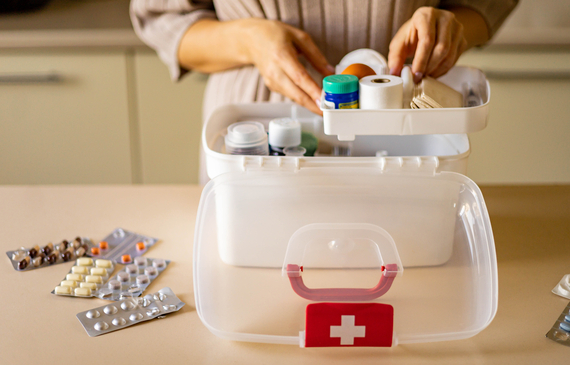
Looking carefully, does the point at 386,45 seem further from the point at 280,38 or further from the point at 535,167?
the point at 535,167

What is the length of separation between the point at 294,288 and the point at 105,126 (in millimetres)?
1254

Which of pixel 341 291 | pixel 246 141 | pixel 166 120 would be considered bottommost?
pixel 166 120

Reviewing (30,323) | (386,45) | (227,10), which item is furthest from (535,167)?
(30,323)

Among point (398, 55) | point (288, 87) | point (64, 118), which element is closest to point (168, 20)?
point (288, 87)

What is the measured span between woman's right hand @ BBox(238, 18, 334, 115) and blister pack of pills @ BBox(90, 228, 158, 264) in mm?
249

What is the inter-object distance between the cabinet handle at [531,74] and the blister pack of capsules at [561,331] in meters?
1.11

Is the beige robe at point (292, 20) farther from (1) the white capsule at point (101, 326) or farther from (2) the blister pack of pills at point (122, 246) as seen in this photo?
(1) the white capsule at point (101, 326)

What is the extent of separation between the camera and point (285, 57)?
0.67 meters

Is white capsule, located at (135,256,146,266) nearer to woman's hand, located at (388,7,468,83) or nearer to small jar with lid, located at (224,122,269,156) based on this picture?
small jar with lid, located at (224,122,269,156)

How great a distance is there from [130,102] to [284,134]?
1.10m

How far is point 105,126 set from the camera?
1575 millimetres

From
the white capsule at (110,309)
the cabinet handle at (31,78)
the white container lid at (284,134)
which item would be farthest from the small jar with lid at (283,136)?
the cabinet handle at (31,78)

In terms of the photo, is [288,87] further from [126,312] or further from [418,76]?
[126,312]

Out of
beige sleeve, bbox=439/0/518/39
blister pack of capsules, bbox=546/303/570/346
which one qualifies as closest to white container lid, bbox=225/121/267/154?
blister pack of capsules, bbox=546/303/570/346
